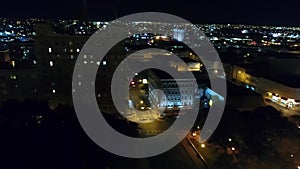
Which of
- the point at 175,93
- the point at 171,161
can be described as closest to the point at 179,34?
the point at 175,93

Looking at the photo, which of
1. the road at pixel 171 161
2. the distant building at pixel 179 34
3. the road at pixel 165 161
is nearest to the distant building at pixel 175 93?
the road at pixel 171 161

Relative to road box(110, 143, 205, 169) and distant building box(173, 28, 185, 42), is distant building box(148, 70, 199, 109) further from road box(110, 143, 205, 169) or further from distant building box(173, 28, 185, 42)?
distant building box(173, 28, 185, 42)

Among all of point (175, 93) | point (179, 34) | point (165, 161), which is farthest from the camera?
point (179, 34)

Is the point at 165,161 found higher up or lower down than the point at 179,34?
lower down

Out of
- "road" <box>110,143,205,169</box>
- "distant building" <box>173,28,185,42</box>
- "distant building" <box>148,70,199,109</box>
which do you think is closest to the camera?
"road" <box>110,143,205,169</box>

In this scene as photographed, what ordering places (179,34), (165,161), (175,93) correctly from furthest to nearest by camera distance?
(179,34), (175,93), (165,161)

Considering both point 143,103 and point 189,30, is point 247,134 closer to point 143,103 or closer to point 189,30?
point 143,103

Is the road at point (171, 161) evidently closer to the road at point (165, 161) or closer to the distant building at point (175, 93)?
the road at point (165, 161)

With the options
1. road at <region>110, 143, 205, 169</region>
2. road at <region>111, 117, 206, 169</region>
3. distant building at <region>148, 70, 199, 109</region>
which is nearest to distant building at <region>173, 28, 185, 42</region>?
distant building at <region>148, 70, 199, 109</region>

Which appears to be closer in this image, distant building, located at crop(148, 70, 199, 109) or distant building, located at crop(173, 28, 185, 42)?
distant building, located at crop(148, 70, 199, 109)

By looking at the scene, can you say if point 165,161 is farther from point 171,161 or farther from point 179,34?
point 179,34

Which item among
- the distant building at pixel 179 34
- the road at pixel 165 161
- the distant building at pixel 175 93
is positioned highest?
the distant building at pixel 179 34

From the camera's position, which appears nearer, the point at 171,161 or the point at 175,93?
the point at 171,161
